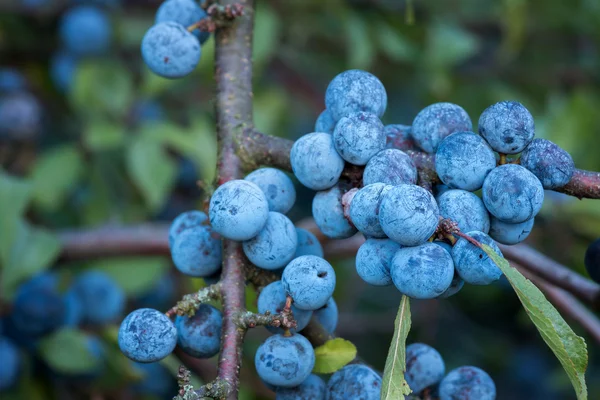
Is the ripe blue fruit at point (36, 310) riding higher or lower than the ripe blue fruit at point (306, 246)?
lower

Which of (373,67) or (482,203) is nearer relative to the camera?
(482,203)

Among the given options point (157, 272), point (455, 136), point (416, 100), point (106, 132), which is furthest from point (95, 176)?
point (455, 136)

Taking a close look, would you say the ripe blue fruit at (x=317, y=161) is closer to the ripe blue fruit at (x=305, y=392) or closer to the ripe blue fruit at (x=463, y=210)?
the ripe blue fruit at (x=463, y=210)

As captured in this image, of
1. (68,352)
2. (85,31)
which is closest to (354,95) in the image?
(68,352)

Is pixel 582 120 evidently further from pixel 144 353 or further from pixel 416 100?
pixel 144 353

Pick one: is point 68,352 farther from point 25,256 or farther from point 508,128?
point 508,128

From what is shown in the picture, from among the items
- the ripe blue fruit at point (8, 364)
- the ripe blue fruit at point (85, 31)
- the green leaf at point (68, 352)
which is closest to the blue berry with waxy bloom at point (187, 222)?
the green leaf at point (68, 352)
